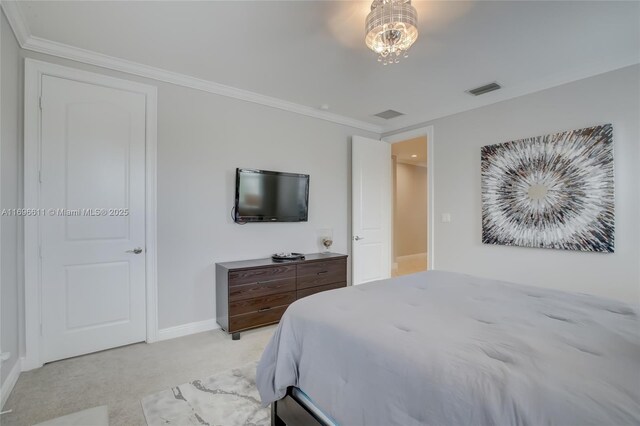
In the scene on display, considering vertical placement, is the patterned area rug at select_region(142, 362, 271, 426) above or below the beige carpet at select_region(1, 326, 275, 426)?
above

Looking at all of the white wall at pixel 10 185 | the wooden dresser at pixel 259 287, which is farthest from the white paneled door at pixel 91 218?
the wooden dresser at pixel 259 287

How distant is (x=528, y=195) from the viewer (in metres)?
3.07

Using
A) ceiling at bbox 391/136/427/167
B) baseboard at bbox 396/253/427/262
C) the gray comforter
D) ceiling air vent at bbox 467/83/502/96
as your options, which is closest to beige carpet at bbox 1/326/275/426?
the gray comforter

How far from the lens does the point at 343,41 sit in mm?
2318

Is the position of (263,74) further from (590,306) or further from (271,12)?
(590,306)

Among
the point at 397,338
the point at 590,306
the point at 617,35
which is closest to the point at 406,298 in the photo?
the point at 397,338

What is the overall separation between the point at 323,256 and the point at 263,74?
2114mm

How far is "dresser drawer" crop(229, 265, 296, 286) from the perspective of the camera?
2.86m

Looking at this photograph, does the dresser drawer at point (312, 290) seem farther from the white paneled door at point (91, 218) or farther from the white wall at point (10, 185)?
the white wall at point (10, 185)

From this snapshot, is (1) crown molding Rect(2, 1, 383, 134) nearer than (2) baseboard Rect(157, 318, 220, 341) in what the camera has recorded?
Yes

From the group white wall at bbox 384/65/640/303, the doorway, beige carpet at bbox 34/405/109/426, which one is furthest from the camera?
the doorway

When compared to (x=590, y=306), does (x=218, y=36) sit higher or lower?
higher

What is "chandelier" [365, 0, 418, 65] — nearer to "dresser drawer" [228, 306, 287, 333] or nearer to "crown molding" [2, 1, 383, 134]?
"crown molding" [2, 1, 383, 134]

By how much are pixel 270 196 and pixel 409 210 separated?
5.09 meters
